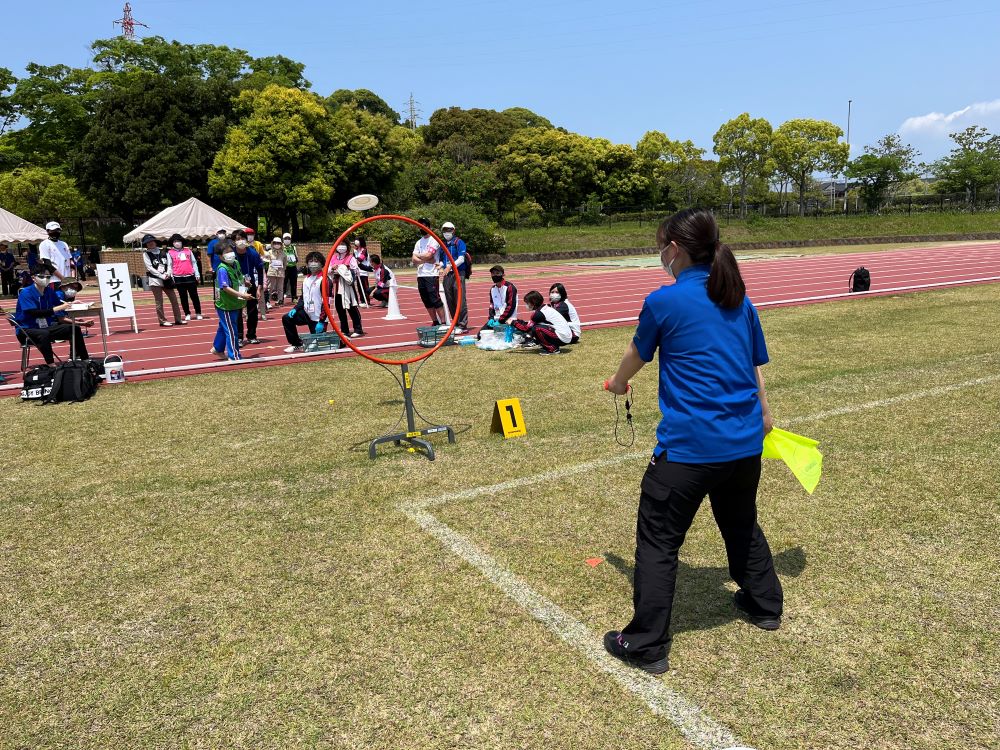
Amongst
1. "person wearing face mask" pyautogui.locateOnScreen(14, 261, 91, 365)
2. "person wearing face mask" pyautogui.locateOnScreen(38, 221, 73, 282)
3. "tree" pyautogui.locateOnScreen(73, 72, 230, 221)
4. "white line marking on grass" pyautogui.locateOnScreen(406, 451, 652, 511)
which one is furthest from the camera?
"tree" pyautogui.locateOnScreen(73, 72, 230, 221)

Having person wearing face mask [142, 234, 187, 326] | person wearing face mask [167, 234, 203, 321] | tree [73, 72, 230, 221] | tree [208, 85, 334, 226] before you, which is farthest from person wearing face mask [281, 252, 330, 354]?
tree [73, 72, 230, 221]

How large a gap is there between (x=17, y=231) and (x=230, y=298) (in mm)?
20218

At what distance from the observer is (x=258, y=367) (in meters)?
10.4

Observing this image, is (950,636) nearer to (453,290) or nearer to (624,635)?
(624,635)

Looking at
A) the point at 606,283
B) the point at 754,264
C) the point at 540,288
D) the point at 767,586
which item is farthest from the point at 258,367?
the point at 754,264

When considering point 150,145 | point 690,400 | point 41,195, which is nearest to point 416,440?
point 690,400

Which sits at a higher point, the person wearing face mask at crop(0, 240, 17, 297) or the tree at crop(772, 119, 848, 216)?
the tree at crop(772, 119, 848, 216)

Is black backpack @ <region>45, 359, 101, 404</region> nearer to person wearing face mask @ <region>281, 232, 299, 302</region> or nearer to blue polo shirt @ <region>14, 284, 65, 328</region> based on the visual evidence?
blue polo shirt @ <region>14, 284, 65, 328</region>

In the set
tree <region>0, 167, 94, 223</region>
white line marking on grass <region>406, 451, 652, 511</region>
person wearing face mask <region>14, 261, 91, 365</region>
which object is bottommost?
white line marking on grass <region>406, 451, 652, 511</region>

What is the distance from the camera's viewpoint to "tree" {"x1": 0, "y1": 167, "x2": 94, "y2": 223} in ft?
129

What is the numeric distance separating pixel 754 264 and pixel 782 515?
25.3 metres

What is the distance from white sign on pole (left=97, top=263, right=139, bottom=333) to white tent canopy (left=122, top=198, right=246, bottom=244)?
13242mm

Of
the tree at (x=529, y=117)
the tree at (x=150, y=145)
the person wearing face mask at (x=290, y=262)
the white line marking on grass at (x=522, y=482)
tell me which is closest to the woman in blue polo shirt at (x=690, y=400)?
the white line marking on grass at (x=522, y=482)

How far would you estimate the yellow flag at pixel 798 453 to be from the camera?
10.9 feet
